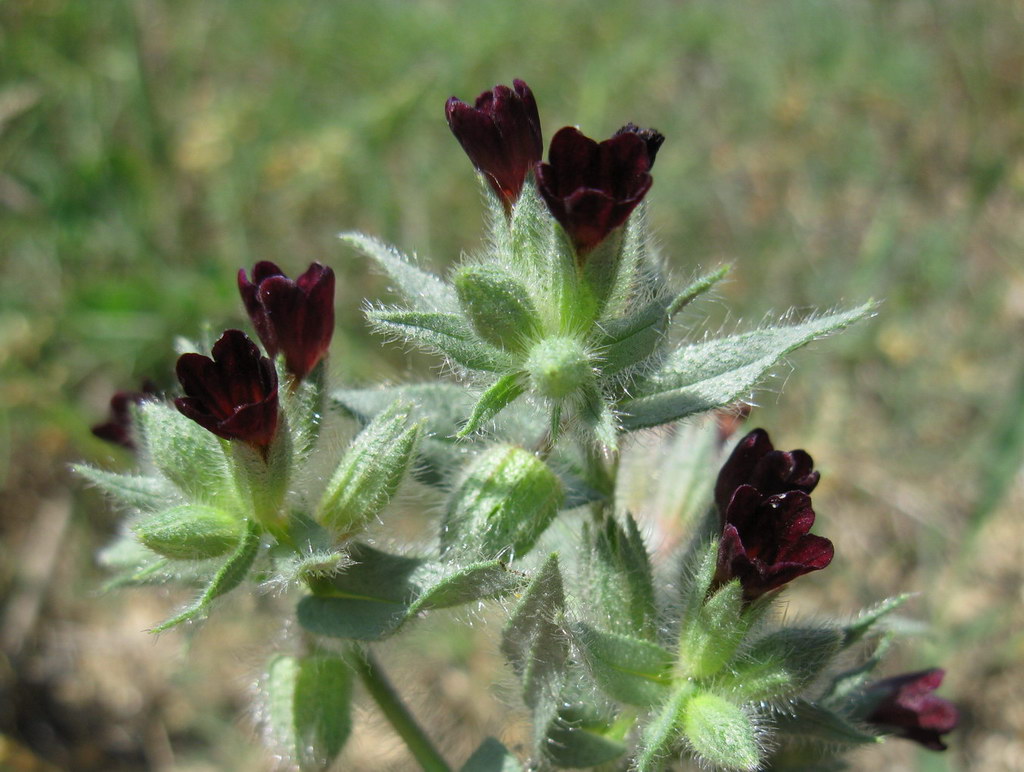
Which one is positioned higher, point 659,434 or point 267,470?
point 659,434

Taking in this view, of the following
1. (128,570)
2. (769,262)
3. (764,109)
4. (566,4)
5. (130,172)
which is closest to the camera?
(128,570)

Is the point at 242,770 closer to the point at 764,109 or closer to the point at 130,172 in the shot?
the point at 130,172

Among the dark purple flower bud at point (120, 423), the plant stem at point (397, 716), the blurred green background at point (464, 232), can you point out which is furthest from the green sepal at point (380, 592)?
the blurred green background at point (464, 232)

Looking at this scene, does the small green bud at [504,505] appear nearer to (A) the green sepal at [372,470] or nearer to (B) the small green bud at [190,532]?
(A) the green sepal at [372,470]

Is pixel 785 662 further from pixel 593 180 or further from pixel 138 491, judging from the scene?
pixel 138 491

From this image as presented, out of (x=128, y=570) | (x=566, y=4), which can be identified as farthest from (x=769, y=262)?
(x=128, y=570)

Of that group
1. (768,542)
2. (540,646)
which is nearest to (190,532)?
(540,646)
